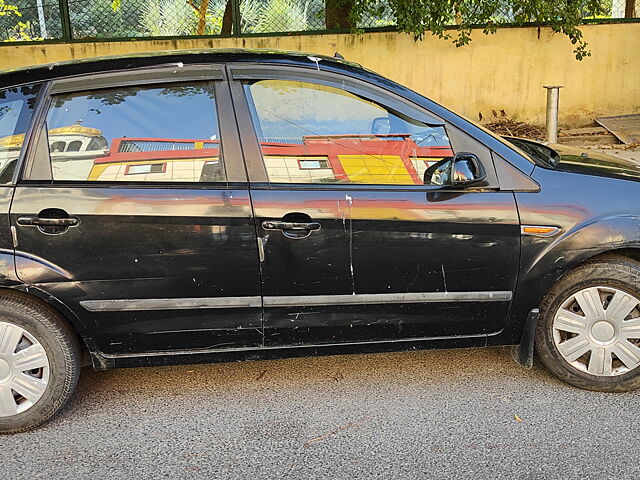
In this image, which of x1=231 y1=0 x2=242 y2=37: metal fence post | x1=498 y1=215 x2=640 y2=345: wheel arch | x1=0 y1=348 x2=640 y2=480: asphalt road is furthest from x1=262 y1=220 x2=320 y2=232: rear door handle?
x1=231 y1=0 x2=242 y2=37: metal fence post

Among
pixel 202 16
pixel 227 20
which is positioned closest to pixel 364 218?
pixel 227 20

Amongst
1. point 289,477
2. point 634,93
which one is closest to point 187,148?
point 289,477

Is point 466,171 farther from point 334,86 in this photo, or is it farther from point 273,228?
point 273,228

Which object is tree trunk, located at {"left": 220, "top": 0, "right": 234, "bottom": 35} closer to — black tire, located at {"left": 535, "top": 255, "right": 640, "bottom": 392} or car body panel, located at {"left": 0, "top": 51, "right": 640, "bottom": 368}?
car body panel, located at {"left": 0, "top": 51, "right": 640, "bottom": 368}

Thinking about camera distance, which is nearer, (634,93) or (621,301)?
(621,301)

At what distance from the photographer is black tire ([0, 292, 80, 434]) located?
3160mm

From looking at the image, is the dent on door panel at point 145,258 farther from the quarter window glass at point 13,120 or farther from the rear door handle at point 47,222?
the quarter window glass at point 13,120

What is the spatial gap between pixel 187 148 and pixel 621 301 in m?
2.30

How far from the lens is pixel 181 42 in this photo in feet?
32.9

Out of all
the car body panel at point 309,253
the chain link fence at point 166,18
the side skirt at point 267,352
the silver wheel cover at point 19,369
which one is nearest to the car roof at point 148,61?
the car body panel at point 309,253

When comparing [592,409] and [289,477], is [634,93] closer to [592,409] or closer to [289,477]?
[592,409]

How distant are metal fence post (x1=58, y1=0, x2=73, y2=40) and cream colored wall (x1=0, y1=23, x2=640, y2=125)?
0.18m

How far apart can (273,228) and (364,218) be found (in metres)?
0.44

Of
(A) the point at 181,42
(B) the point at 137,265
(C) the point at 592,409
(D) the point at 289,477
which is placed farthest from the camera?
(A) the point at 181,42
